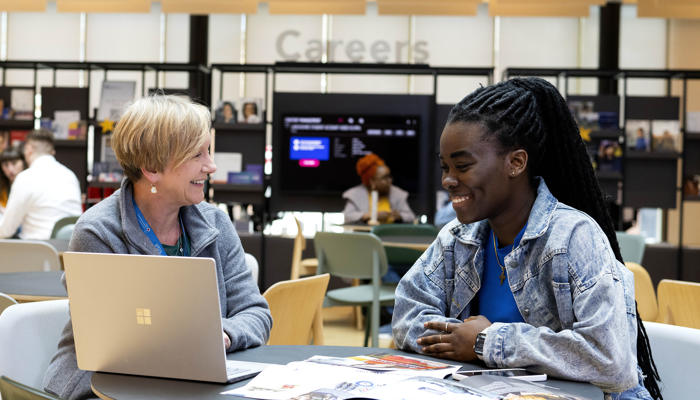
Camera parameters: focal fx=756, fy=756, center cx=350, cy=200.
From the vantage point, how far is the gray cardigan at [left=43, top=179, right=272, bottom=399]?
154 cm

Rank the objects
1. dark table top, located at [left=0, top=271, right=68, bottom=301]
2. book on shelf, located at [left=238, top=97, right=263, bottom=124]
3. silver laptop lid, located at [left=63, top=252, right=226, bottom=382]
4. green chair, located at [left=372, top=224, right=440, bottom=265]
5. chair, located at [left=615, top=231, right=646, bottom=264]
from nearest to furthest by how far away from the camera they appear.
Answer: silver laptop lid, located at [left=63, top=252, right=226, bottom=382]
dark table top, located at [left=0, top=271, right=68, bottom=301]
chair, located at [left=615, top=231, right=646, bottom=264]
green chair, located at [left=372, top=224, right=440, bottom=265]
book on shelf, located at [left=238, top=97, right=263, bottom=124]

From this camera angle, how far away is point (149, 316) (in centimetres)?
126

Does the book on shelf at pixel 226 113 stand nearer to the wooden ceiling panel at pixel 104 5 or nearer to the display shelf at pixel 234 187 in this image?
the display shelf at pixel 234 187

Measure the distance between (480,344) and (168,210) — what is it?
2.62ft

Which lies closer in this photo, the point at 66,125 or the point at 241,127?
the point at 241,127

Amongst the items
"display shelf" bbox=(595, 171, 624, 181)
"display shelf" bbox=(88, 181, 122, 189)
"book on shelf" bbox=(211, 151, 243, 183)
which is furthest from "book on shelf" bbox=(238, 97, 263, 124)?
"display shelf" bbox=(595, 171, 624, 181)

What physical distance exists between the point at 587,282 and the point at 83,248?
1.02 meters

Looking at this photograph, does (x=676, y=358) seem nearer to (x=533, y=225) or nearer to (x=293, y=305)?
(x=533, y=225)

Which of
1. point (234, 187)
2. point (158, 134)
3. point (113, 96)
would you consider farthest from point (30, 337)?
point (113, 96)

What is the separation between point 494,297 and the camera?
155cm

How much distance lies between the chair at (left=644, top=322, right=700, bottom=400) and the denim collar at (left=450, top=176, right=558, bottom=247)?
388 mm

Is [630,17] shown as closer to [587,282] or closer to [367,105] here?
[367,105]

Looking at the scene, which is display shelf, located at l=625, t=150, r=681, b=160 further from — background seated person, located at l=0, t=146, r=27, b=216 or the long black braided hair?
the long black braided hair

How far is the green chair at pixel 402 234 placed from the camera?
534 cm
